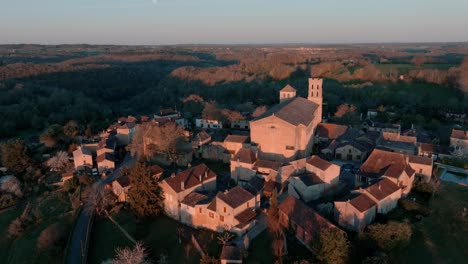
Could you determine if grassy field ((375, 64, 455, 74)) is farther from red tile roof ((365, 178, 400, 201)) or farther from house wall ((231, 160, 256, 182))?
red tile roof ((365, 178, 400, 201))

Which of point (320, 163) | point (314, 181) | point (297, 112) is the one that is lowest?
point (314, 181)

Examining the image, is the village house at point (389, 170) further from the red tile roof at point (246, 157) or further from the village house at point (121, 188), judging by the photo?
the village house at point (121, 188)

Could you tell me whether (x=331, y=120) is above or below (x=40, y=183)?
above

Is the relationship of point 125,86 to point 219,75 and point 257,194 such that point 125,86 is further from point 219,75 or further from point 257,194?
point 257,194

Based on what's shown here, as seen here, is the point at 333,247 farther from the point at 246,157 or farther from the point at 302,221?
the point at 246,157

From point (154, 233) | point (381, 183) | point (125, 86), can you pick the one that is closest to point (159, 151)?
point (154, 233)

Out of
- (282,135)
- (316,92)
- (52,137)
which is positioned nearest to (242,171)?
(282,135)
